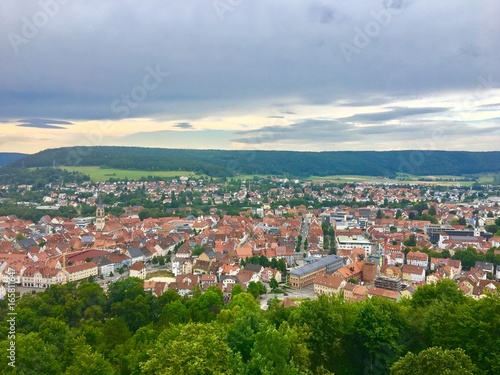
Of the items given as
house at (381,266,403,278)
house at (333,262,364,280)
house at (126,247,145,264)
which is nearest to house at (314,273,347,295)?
house at (333,262,364,280)

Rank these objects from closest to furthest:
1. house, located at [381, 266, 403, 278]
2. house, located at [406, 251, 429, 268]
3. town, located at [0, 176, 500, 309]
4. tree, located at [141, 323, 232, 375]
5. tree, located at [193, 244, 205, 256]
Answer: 1. tree, located at [141, 323, 232, 375]
2. town, located at [0, 176, 500, 309]
3. house, located at [381, 266, 403, 278]
4. house, located at [406, 251, 429, 268]
5. tree, located at [193, 244, 205, 256]

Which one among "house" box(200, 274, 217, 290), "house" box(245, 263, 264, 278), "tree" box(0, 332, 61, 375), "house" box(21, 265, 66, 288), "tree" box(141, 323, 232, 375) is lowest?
"house" box(21, 265, 66, 288)

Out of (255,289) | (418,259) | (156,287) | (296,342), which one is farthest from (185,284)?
(418,259)

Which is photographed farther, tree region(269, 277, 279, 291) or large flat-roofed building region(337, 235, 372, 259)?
large flat-roofed building region(337, 235, 372, 259)

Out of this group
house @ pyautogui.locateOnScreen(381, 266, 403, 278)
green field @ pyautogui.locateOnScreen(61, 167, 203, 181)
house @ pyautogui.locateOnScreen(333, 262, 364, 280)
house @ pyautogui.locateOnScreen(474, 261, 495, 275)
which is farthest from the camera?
green field @ pyautogui.locateOnScreen(61, 167, 203, 181)

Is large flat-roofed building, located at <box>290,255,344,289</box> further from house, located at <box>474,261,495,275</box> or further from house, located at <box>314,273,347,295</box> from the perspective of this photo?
house, located at <box>474,261,495,275</box>

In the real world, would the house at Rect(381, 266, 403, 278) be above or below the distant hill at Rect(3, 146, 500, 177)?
below

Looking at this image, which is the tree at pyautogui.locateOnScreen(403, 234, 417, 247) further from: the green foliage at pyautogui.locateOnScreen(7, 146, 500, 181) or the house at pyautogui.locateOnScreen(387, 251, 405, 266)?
the green foliage at pyautogui.locateOnScreen(7, 146, 500, 181)
